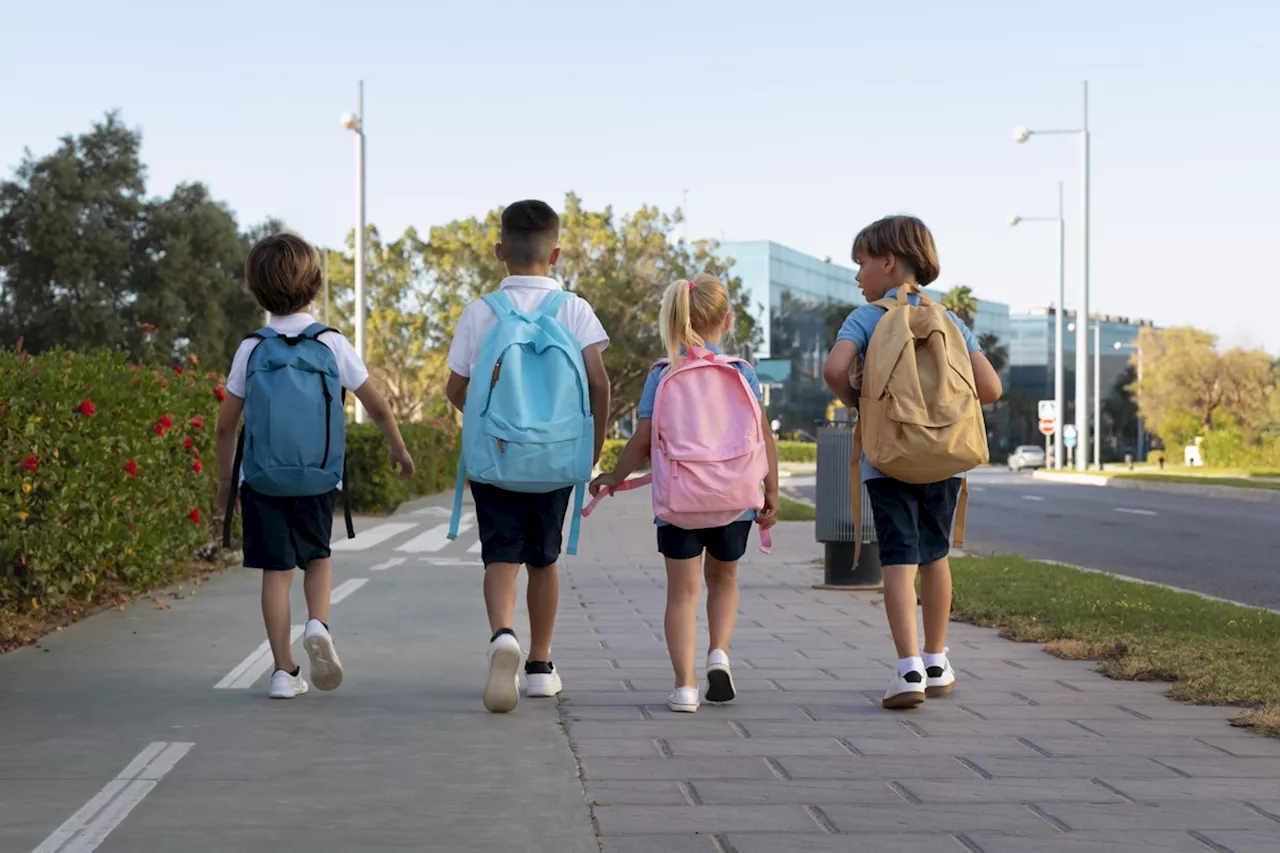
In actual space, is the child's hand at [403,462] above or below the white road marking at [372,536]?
above

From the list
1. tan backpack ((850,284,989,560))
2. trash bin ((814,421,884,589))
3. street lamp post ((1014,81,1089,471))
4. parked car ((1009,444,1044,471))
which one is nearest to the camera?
tan backpack ((850,284,989,560))

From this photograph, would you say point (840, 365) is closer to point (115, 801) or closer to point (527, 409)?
point (527, 409)

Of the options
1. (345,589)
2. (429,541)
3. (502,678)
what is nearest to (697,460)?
(502,678)

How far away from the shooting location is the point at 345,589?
11570 mm

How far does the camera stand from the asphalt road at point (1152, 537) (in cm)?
1407

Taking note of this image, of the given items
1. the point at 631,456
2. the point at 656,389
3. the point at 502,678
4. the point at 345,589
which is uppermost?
the point at 656,389

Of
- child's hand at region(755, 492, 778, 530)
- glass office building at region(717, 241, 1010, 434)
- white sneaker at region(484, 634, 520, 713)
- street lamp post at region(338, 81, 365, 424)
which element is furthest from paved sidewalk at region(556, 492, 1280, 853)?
glass office building at region(717, 241, 1010, 434)

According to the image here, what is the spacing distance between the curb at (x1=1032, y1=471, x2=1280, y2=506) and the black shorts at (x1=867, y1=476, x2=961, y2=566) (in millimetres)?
24609

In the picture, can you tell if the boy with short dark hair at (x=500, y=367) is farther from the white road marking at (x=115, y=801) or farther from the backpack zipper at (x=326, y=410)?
the white road marking at (x=115, y=801)

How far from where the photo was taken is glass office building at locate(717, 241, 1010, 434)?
293ft

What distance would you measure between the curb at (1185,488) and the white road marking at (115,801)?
26.9 meters

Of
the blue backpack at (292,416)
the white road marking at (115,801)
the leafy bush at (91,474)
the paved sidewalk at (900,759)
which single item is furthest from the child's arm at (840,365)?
the leafy bush at (91,474)

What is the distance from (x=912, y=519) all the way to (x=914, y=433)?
43 cm

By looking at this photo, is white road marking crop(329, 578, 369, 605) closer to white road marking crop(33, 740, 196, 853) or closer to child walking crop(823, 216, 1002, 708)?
child walking crop(823, 216, 1002, 708)
